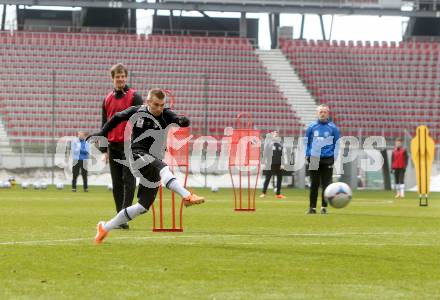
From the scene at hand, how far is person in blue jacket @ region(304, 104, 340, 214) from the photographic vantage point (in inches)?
717

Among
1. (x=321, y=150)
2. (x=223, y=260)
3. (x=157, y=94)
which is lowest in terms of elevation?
(x=223, y=260)

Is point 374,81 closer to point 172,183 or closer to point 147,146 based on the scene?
point 147,146

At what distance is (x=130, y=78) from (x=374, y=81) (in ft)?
44.9

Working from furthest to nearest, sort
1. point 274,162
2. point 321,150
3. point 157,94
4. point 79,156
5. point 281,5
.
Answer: point 281,5 < point 79,156 < point 274,162 < point 321,150 < point 157,94

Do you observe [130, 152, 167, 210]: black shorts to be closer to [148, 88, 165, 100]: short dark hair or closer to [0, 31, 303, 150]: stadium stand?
[148, 88, 165, 100]: short dark hair

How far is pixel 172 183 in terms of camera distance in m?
10.4

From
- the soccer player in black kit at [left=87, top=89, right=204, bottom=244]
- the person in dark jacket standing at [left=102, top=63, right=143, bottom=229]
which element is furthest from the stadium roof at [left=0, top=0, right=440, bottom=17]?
the soccer player in black kit at [left=87, top=89, right=204, bottom=244]

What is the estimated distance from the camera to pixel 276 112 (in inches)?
1689

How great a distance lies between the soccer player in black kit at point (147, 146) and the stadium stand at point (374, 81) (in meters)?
30.6

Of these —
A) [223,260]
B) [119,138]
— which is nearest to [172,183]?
[223,260]

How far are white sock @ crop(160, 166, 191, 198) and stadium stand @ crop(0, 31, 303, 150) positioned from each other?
27.6 m

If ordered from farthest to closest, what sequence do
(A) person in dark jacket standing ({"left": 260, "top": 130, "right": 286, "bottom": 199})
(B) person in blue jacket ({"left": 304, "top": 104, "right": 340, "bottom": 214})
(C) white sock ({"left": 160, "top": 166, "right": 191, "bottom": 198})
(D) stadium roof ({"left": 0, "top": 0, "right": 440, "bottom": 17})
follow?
(D) stadium roof ({"left": 0, "top": 0, "right": 440, "bottom": 17}) → (A) person in dark jacket standing ({"left": 260, "top": 130, "right": 286, "bottom": 199}) → (B) person in blue jacket ({"left": 304, "top": 104, "right": 340, "bottom": 214}) → (C) white sock ({"left": 160, "top": 166, "right": 191, "bottom": 198})

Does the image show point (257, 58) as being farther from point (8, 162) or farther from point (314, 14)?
point (8, 162)

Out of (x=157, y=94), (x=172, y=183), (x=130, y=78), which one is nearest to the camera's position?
(x=172, y=183)
